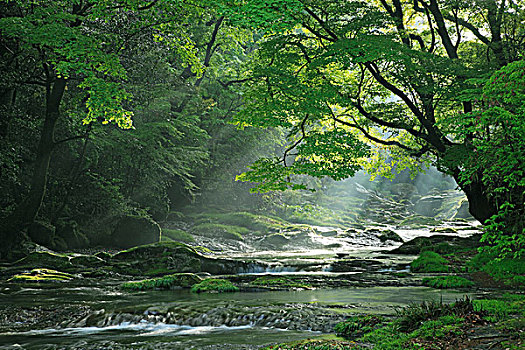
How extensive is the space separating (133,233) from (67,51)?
37.0 feet

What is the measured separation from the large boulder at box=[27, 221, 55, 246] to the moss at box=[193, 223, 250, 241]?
1038cm

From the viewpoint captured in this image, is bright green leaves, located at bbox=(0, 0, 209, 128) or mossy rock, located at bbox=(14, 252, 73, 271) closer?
bright green leaves, located at bbox=(0, 0, 209, 128)

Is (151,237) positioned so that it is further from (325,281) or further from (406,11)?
(406,11)

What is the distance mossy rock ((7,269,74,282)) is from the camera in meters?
10.9

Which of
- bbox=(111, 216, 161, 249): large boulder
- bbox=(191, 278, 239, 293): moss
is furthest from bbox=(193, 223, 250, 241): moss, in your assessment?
bbox=(191, 278, 239, 293): moss

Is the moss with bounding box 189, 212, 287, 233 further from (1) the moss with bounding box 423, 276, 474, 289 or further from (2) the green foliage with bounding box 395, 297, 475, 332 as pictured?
(2) the green foliage with bounding box 395, 297, 475, 332

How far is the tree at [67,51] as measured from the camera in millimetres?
11625

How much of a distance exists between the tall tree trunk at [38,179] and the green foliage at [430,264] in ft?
42.6

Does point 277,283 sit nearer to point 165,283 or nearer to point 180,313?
point 165,283

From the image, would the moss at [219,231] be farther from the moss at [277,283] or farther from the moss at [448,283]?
the moss at [448,283]

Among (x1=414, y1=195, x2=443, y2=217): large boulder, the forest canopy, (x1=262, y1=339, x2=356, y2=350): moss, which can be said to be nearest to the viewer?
(x1=262, y1=339, x2=356, y2=350): moss

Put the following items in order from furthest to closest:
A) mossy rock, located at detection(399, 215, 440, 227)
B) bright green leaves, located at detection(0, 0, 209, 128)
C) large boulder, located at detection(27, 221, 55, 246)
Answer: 1. mossy rock, located at detection(399, 215, 440, 227)
2. large boulder, located at detection(27, 221, 55, 246)
3. bright green leaves, located at detection(0, 0, 209, 128)

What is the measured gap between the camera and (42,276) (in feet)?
37.6

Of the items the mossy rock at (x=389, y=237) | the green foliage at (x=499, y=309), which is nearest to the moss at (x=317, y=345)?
the green foliage at (x=499, y=309)
